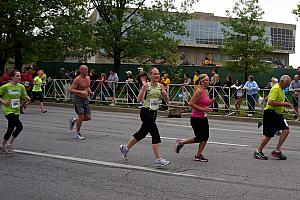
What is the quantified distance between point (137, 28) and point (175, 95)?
1174cm

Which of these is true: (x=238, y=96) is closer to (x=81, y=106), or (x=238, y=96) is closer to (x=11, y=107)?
(x=81, y=106)

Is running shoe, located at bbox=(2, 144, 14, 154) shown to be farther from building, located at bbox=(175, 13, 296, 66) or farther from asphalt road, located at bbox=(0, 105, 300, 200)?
building, located at bbox=(175, 13, 296, 66)

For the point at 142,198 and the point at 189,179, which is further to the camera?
the point at 189,179

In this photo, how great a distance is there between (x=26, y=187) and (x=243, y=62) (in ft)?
89.8

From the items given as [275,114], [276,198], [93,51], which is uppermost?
[93,51]

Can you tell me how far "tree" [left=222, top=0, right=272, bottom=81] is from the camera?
3228 cm

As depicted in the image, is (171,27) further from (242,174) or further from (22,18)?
(242,174)

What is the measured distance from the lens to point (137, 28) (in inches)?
1270

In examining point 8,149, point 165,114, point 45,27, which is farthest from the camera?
point 45,27

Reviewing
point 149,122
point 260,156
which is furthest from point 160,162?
point 260,156

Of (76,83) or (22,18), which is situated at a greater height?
(22,18)

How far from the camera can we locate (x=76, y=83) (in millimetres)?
11594

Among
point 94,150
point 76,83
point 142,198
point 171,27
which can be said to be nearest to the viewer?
point 142,198

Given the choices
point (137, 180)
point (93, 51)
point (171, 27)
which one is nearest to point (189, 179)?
point (137, 180)
